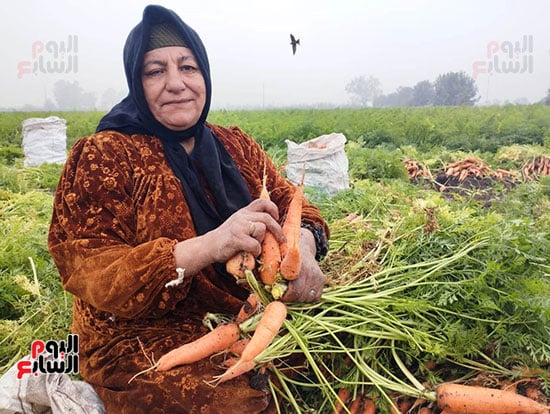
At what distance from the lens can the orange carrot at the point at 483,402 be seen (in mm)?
1658

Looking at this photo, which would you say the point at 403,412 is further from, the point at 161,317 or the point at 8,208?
the point at 8,208

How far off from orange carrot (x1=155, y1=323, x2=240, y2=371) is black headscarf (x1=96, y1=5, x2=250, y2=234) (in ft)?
1.31

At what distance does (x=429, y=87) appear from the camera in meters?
67.6

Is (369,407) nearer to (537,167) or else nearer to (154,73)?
(154,73)

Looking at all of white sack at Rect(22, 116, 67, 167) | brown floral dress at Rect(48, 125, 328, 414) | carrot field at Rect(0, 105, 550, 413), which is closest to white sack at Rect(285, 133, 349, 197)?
carrot field at Rect(0, 105, 550, 413)

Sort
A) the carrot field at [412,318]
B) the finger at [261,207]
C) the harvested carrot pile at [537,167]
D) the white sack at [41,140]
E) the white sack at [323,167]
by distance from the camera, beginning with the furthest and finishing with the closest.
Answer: the white sack at [41,140]
the harvested carrot pile at [537,167]
the white sack at [323,167]
the carrot field at [412,318]
the finger at [261,207]

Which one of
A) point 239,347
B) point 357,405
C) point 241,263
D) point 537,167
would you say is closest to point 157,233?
point 241,263

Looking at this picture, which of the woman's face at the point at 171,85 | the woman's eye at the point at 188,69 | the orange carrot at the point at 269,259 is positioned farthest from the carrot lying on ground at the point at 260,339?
the woman's eye at the point at 188,69

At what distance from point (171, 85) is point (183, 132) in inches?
8.0

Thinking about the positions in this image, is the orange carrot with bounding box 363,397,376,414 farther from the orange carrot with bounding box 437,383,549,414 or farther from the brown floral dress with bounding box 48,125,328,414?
the brown floral dress with bounding box 48,125,328,414

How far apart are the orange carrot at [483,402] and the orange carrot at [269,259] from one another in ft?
2.33

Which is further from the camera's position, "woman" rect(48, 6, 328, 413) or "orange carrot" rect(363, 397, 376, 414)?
"orange carrot" rect(363, 397, 376, 414)

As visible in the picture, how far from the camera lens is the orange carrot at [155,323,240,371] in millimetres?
1683

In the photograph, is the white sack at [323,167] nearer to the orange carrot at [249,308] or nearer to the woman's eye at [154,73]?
the woman's eye at [154,73]
